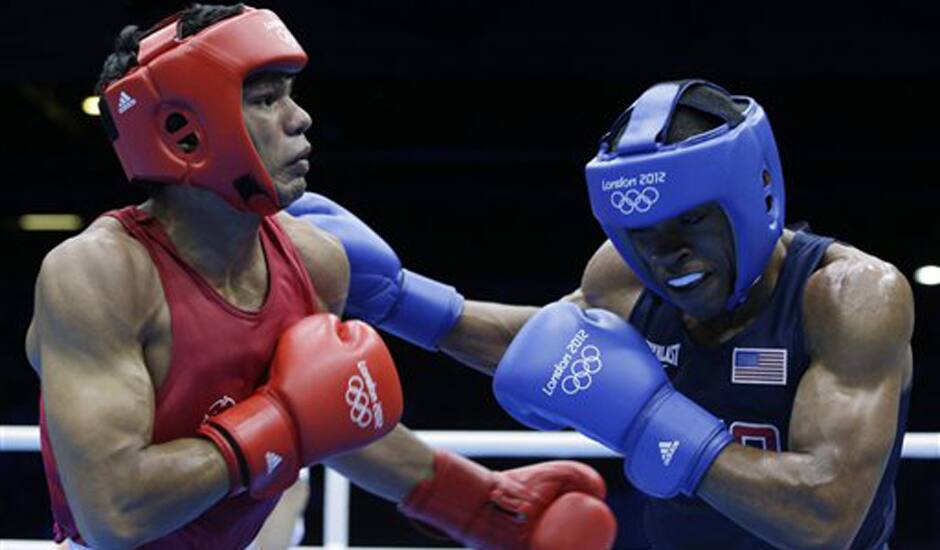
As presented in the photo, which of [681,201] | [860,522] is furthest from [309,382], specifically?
[860,522]

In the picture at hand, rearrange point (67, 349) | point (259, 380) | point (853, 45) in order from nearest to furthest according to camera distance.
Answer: point (67, 349) < point (259, 380) < point (853, 45)

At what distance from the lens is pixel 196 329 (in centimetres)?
215

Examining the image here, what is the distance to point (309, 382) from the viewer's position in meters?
2.16

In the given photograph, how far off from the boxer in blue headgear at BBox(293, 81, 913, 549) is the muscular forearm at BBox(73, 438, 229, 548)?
0.49 metres

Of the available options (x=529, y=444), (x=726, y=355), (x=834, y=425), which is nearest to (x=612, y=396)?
(x=726, y=355)

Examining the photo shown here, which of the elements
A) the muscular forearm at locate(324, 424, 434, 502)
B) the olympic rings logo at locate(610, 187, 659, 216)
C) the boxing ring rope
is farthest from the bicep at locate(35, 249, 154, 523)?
the boxing ring rope

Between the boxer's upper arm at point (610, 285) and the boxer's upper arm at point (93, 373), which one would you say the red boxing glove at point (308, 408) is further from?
the boxer's upper arm at point (610, 285)

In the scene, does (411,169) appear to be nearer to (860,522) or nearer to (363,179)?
(363,179)

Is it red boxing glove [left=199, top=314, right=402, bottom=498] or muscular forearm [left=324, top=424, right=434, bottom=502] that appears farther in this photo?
muscular forearm [left=324, top=424, right=434, bottom=502]

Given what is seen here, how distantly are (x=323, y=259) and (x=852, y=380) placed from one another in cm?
84

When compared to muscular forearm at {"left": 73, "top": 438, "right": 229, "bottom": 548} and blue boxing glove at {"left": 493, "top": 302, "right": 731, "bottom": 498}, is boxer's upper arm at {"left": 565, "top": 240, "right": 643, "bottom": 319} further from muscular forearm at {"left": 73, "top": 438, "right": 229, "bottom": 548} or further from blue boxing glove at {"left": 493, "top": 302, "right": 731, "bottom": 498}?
muscular forearm at {"left": 73, "top": 438, "right": 229, "bottom": 548}

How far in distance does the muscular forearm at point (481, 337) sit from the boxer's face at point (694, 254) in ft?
1.79

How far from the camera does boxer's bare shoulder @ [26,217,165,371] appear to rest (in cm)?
205

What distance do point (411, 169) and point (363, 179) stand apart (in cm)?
28
